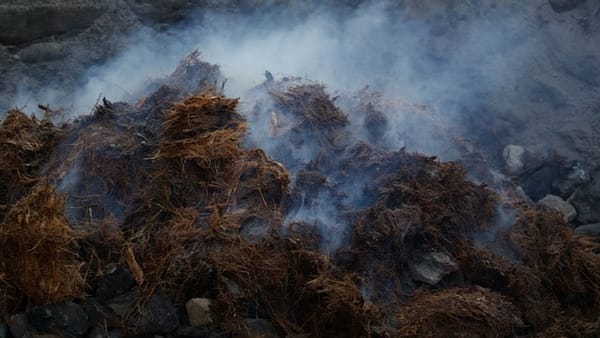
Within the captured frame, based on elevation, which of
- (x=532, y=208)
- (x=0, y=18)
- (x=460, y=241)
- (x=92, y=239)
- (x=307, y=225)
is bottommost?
(x=532, y=208)

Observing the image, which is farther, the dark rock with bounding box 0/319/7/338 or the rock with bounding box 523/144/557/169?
the rock with bounding box 523/144/557/169

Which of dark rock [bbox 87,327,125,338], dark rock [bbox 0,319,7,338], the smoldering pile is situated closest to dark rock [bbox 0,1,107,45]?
the smoldering pile

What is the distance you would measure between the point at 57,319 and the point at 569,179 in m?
5.27

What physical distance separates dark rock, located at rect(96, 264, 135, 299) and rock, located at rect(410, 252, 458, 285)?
218 cm

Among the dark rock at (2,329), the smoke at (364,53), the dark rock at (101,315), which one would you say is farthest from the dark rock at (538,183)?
the dark rock at (2,329)

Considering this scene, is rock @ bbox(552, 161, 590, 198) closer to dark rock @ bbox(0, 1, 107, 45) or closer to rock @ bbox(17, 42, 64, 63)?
dark rock @ bbox(0, 1, 107, 45)

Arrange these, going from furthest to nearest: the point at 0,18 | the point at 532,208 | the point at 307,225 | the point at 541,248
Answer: the point at 0,18 < the point at 532,208 < the point at 541,248 < the point at 307,225

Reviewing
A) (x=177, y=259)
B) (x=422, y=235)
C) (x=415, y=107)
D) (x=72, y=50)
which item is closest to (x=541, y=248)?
Answer: (x=422, y=235)

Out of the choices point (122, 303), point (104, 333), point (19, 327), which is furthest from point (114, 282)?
point (19, 327)

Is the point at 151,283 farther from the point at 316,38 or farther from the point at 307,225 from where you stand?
the point at 316,38

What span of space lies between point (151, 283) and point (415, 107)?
3.44m

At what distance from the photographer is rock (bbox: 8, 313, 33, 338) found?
3863 millimetres

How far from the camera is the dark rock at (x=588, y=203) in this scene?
5.94 metres

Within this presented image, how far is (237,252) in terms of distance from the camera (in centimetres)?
433
